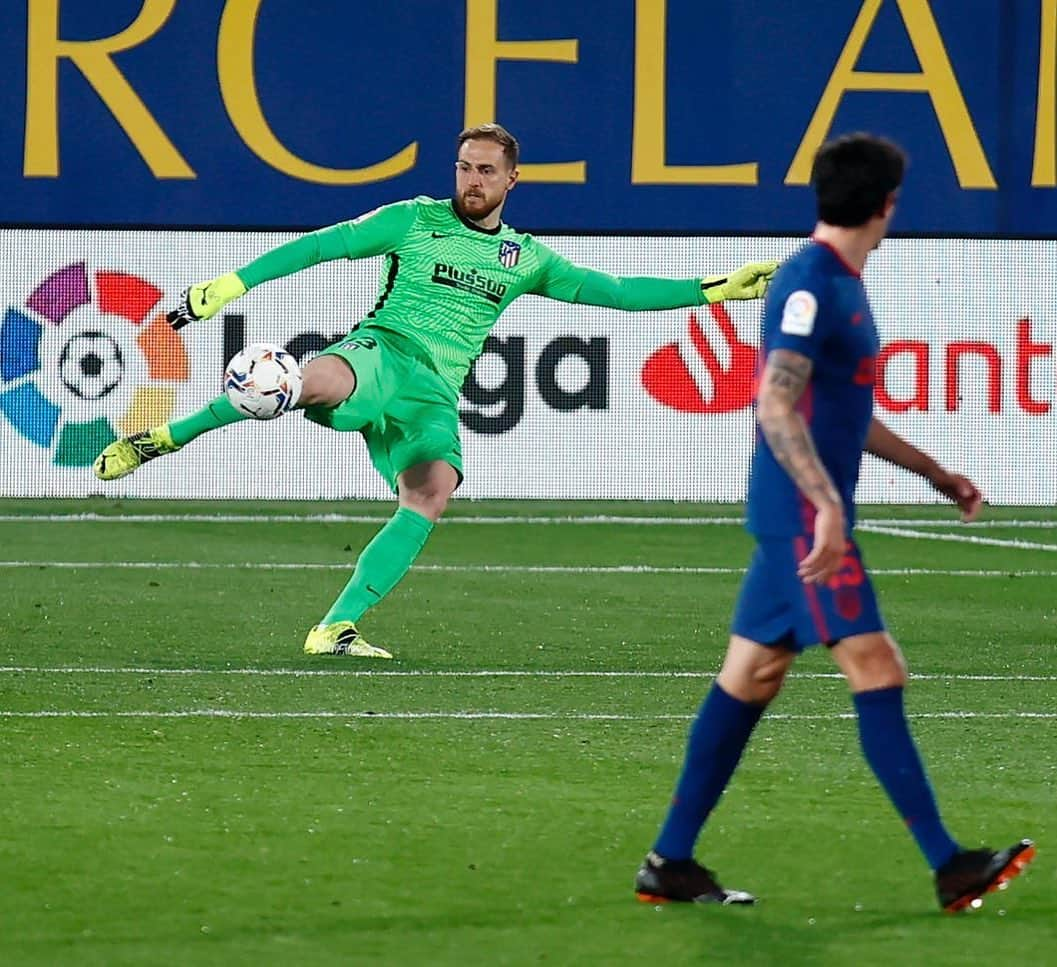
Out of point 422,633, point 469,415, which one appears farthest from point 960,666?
point 469,415

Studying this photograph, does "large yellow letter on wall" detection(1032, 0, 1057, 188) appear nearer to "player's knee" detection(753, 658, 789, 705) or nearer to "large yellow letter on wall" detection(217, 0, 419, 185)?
"large yellow letter on wall" detection(217, 0, 419, 185)

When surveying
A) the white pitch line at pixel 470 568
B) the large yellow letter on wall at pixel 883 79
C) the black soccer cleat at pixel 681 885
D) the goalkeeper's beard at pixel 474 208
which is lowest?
the white pitch line at pixel 470 568

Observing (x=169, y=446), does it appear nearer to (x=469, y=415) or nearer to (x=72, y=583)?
(x=72, y=583)

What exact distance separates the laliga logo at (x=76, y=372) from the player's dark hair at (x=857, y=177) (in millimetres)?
16737

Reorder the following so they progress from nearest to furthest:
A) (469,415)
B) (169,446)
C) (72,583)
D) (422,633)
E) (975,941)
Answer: (975,941) → (169,446) → (422,633) → (72,583) → (469,415)

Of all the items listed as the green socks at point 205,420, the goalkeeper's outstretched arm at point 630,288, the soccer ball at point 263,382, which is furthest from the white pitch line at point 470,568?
the soccer ball at point 263,382

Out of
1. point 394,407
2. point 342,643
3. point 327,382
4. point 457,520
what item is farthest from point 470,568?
point 327,382

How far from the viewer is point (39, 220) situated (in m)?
22.5

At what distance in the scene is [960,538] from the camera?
18.0 meters

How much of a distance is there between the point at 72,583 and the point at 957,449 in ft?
34.5

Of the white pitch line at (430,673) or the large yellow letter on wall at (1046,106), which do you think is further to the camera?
the large yellow letter on wall at (1046,106)

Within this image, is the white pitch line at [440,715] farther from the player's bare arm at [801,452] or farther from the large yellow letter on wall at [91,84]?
the large yellow letter on wall at [91,84]

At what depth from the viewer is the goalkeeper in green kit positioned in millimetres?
9938

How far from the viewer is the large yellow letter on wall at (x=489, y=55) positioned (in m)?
22.8
